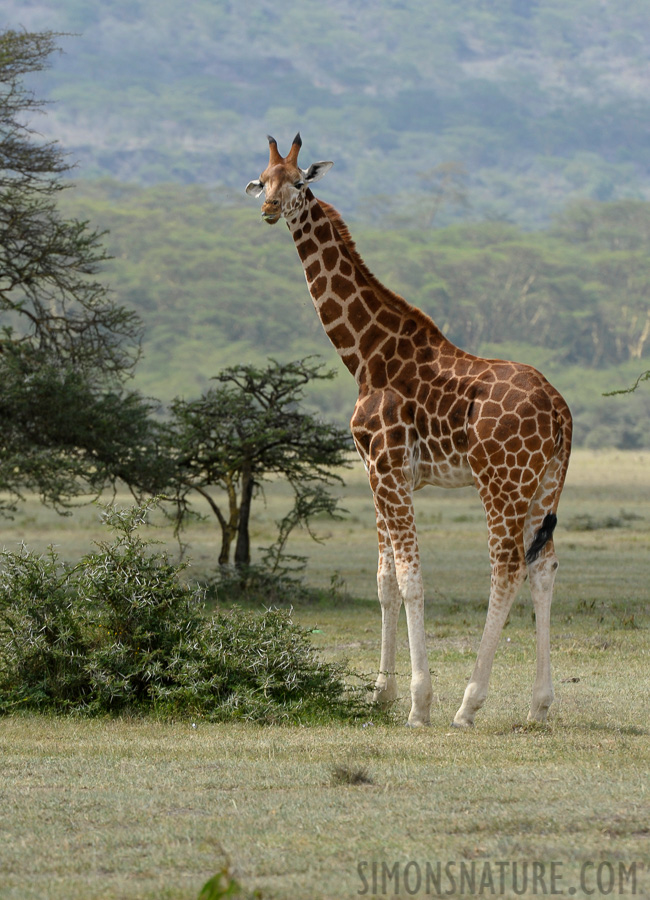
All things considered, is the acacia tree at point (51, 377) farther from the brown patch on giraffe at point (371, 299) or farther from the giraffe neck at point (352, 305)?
the brown patch on giraffe at point (371, 299)

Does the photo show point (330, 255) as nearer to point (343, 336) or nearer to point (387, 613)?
point (343, 336)

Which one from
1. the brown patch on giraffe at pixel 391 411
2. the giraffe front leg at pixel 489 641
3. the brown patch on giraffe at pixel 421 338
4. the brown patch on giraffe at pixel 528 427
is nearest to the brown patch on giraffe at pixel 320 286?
the brown patch on giraffe at pixel 421 338

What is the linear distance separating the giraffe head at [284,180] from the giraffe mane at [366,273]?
0.35m

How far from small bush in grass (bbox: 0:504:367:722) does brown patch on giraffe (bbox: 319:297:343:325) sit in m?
2.04

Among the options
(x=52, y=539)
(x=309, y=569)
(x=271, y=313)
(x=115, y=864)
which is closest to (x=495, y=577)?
(x=115, y=864)

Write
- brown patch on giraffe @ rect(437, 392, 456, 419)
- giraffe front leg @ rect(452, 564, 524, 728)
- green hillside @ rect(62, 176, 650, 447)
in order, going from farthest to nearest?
green hillside @ rect(62, 176, 650, 447)
brown patch on giraffe @ rect(437, 392, 456, 419)
giraffe front leg @ rect(452, 564, 524, 728)

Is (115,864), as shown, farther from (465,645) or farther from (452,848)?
(465,645)

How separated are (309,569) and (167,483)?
565 centimetres

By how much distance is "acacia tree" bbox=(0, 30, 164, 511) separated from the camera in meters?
17.8

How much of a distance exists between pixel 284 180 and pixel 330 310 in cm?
107

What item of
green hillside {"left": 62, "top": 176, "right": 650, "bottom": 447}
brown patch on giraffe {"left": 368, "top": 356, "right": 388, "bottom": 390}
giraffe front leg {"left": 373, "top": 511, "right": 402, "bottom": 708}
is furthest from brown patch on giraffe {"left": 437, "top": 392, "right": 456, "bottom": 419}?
green hillside {"left": 62, "top": 176, "right": 650, "bottom": 447}

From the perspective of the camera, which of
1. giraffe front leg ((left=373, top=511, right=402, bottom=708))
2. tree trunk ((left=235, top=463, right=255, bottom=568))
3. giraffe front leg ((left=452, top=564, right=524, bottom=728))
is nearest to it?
giraffe front leg ((left=452, top=564, right=524, bottom=728))

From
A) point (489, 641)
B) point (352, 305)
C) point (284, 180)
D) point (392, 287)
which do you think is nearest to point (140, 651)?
point (489, 641)

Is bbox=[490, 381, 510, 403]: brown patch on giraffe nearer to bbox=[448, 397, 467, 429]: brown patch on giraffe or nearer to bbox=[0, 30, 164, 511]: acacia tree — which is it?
bbox=[448, 397, 467, 429]: brown patch on giraffe
